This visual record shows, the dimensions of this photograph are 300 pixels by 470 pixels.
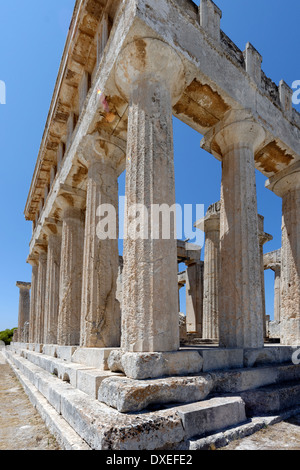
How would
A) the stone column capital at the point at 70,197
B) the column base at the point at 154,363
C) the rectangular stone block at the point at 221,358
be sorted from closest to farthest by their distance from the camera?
the column base at the point at 154,363
the rectangular stone block at the point at 221,358
the stone column capital at the point at 70,197

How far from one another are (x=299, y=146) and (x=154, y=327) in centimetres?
652

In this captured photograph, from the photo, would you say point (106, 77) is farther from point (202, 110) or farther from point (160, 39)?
point (202, 110)

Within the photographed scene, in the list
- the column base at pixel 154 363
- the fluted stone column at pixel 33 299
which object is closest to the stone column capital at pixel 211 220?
the fluted stone column at pixel 33 299

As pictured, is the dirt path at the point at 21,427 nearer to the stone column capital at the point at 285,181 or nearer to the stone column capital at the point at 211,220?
the stone column capital at the point at 285,181

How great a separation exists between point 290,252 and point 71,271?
5.82 meters

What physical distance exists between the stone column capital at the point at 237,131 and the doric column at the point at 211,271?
24.3ft

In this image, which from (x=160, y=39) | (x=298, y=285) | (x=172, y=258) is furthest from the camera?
(x=298, y=285)

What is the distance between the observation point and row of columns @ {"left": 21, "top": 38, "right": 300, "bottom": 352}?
4312mm

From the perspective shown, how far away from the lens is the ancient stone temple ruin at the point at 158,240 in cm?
371

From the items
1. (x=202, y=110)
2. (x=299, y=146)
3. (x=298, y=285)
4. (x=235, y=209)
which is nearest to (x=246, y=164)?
(x=235, y=209)

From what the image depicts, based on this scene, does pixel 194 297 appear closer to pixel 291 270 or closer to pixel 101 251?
pixel 291 270

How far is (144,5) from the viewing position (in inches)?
190

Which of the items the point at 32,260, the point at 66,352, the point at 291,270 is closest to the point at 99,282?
the point at 66,352

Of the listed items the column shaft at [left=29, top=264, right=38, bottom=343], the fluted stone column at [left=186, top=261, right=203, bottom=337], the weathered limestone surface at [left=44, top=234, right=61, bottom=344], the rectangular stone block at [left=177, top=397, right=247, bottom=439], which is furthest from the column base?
the fluted stone column at [left=186, top=261, right=203, bottom=337]
